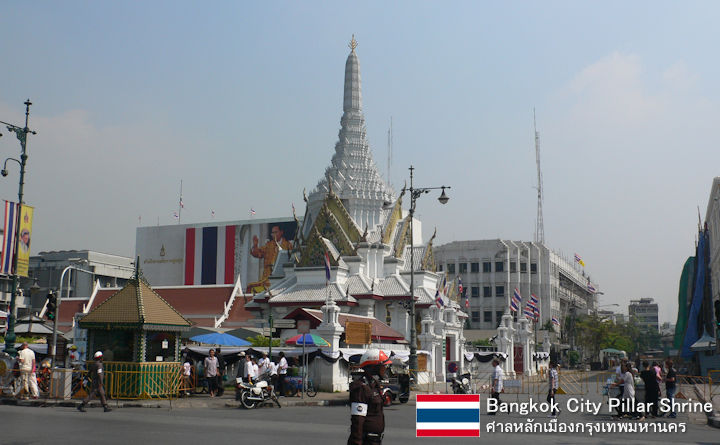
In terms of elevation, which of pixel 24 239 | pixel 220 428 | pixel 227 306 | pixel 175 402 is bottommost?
pixel 220 428

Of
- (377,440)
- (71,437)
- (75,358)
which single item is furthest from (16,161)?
(377,440)

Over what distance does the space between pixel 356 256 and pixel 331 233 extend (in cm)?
287

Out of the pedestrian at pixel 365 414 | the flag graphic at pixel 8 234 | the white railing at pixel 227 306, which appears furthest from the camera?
the white railing at pixel 227 306

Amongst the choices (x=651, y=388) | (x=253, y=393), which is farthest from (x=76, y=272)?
(x=651, y=388)

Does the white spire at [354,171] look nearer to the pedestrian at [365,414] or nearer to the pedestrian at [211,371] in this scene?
the pedestrian at [211,371]

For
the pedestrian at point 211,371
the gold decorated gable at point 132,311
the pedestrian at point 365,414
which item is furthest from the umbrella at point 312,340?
the pedestrian at point 365,414

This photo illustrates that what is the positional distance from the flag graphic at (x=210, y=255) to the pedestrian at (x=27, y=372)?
248 ft

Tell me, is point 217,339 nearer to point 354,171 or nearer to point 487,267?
point 354,171

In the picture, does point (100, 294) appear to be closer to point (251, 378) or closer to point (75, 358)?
point (75, 358)

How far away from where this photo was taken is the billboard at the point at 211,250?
95.8 metres

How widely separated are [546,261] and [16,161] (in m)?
76.9

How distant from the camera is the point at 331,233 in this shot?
2120 inches

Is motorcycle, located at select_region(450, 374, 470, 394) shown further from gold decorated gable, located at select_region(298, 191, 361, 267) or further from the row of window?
the row of window

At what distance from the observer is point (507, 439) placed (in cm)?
1413
